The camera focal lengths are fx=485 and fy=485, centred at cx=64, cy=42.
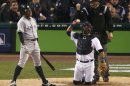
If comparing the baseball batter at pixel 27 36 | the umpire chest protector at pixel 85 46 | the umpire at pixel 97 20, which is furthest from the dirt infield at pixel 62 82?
the umpire chest protector at pixel 85 46

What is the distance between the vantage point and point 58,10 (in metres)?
19.9

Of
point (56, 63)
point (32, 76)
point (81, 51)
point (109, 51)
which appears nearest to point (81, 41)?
point (81, 51)

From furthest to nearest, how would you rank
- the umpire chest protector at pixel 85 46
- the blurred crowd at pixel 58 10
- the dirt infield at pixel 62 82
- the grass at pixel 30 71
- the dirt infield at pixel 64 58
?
the blurred crowd at pixel 58 10, the dirt infield at pixel 64 58, the grass at pixel 30 71, the dirt infield at pixel 62 82, the umpire chest protector at pixel 85 46

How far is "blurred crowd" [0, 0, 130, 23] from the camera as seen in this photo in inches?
747

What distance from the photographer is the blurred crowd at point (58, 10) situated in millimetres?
18984

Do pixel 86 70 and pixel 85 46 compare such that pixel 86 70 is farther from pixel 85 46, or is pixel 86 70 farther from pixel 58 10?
pixel 58 10

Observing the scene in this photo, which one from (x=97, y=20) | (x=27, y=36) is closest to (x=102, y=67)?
(x=97, y=20)

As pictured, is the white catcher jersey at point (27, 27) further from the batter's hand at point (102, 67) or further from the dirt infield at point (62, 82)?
the batter's hand at point (102, 67)

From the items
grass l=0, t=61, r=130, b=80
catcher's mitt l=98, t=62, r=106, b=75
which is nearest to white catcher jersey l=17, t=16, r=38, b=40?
catcher's mitt l=98, t=62, r=106, b=75

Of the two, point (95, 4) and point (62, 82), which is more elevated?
point (95, 4)

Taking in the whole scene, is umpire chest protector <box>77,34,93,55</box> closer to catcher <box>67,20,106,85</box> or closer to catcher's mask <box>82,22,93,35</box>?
catcher <box>67,20,106,85</box>

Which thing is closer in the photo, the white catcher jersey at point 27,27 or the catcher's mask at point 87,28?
the white catcher jersey at point 27,27

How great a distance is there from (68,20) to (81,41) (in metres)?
8.68

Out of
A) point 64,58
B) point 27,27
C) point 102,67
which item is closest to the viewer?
point 27,27
